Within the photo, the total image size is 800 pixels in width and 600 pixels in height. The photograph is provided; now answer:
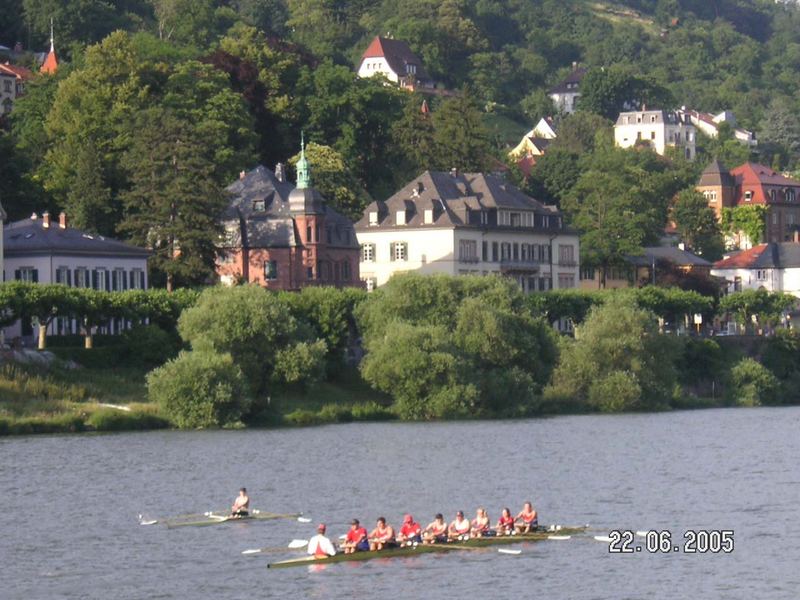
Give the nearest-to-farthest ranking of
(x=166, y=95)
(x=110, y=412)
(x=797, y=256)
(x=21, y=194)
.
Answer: (x=110, y=412) → (x=21, y=194) → (x=166, y=95) → (x=797, y=256)

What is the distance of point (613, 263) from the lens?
166500 millimetres

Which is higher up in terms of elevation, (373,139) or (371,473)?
(373,139)

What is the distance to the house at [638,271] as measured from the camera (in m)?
168

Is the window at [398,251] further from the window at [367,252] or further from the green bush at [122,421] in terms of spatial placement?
the green bush at [122,421]

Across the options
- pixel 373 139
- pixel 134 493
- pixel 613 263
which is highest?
pixel 373 139

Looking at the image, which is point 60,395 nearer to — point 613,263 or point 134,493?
point 134,493

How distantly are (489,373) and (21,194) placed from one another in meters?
40.2

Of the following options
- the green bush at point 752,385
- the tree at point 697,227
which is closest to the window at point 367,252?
the green bush at point 752,385

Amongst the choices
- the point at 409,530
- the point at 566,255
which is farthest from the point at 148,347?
the point at 566,255

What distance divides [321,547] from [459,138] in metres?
Result: 112

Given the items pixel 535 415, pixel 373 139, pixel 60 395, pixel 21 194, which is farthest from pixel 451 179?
pixel 60 395

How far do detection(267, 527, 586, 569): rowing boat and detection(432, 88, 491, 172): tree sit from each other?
10495 cm

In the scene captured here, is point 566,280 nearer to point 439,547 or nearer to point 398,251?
point 398,251

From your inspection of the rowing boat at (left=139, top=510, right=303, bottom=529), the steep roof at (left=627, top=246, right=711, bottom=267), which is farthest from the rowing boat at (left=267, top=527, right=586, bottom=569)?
the steep roof at (left=627, top=246, right=711, bottom=267)
